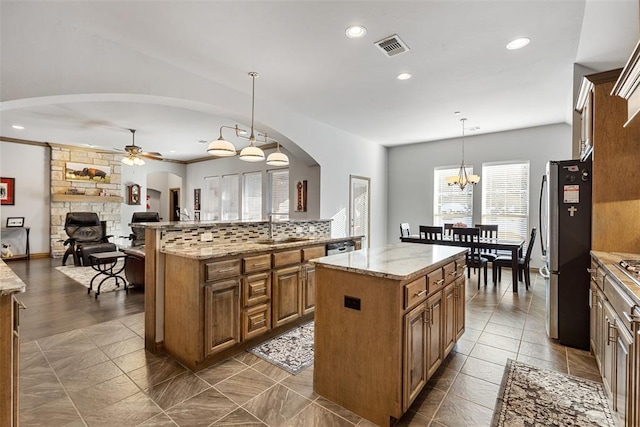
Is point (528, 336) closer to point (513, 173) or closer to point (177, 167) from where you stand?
point (513, 173)

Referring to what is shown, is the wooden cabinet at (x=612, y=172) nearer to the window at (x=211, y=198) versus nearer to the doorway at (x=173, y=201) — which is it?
the window at (x=211, y=198)

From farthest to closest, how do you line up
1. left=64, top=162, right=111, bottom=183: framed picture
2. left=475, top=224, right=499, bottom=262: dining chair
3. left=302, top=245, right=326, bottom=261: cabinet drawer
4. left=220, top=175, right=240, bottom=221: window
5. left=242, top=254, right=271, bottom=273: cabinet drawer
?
left=220, top=175, right=240, bottom=221: window, left=64, top=162, right=111, bottom=183: framed picture, left=475, top=224, right=499, bottom=262: dining chair, left=302, top=245, right=326, bottom=261: cabinet drawer, left=242, top=254, right=271, bottom=273: cabinet drawer

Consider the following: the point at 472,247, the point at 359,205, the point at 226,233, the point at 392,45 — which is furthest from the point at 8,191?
the point at 472,247

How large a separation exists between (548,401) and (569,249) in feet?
4.79

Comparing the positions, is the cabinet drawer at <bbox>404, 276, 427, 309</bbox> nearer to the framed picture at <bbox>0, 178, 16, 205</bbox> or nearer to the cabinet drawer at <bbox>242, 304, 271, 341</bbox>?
the cabinet drawer at <bbox>242, 304, 271, 341</bbox>

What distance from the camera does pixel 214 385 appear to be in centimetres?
228

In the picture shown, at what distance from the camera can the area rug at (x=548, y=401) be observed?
1.89m

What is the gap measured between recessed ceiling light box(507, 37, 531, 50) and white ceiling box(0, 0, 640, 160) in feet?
0.22

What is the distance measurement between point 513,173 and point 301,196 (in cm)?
444

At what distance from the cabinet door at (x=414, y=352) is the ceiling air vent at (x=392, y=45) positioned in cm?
244

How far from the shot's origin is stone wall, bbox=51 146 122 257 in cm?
757

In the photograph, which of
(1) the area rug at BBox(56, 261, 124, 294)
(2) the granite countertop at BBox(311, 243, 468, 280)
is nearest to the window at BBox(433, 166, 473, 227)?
(2) the granite countertop at BBox(311, 243, 468, 280)

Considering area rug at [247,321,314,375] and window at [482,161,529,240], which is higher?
window at [482,161,529,240]

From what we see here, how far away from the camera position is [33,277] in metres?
5.42
